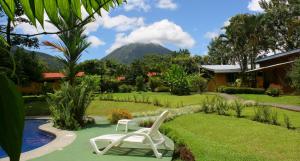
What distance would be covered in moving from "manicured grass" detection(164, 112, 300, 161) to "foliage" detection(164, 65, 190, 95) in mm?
15471

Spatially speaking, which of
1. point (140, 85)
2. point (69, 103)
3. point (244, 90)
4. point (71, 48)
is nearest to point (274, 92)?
point (244, 90)

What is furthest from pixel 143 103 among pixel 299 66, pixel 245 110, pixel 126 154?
pixel 126 154

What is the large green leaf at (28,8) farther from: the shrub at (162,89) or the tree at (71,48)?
the shrub at (162,89)

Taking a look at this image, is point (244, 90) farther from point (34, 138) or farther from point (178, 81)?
point (34, 138)

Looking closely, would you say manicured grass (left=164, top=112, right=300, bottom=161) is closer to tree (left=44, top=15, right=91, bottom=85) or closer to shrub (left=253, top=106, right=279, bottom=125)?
shrub (left=253, top=106, right=279, bottom=125)

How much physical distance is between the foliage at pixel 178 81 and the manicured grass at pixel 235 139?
15.5 metres

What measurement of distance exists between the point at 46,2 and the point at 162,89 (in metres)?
39.3

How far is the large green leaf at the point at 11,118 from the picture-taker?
38 cm

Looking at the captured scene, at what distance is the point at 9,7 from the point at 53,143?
11.3 metres

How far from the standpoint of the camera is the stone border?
379 inches

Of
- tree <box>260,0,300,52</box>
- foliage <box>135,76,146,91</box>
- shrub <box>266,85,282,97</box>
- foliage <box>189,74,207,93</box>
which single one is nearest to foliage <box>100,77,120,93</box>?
foliage <box>135,76,146,91</box>

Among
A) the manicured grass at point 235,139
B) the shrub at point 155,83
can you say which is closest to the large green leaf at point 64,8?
the manicured grass at point 235,139

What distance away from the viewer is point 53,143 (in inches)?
447

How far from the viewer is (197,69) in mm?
46969
